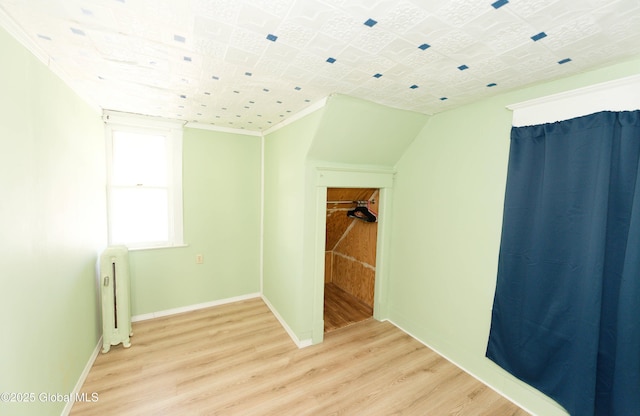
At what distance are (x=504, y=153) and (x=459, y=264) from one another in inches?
40.9

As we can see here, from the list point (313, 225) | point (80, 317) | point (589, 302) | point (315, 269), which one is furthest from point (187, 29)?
point (589, 302)

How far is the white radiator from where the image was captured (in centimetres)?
236

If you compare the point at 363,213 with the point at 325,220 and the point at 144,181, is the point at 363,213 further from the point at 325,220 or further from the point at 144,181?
the point at 144,181

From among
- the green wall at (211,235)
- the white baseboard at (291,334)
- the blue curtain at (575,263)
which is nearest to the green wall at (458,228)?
the blue curtain at (575,263)

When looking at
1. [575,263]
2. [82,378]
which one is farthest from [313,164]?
[82,378]

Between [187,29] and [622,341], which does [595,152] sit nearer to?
[622,341]

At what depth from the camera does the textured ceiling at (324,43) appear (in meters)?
1.07

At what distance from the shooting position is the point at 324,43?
4.33 ft

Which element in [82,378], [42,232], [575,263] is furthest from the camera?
[82,378]

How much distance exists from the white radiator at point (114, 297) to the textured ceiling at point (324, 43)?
1.50 metres

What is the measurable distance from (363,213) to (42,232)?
3042mm

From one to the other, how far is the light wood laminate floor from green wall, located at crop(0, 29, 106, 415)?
43 cm

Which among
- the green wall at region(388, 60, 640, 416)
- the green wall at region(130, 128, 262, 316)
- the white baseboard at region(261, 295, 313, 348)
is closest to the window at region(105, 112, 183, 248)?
the green wall at region(130, 128, 262, 316)

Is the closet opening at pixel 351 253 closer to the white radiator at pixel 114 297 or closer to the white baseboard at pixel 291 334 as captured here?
the white baseboard at pixel 291 334
